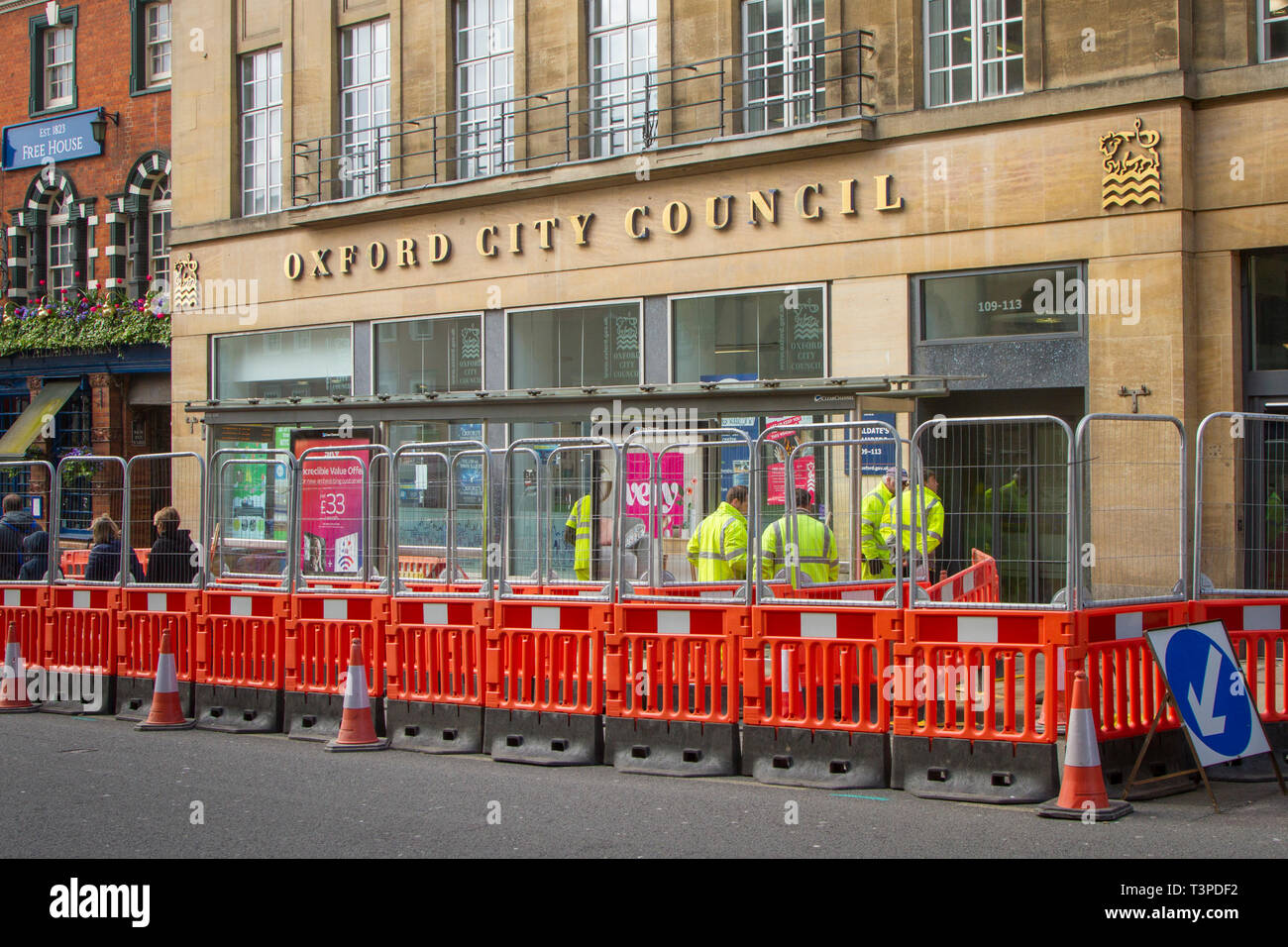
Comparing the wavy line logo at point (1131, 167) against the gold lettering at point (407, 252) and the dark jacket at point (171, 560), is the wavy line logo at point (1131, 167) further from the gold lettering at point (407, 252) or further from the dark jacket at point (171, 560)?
the gold lettering at point (407, 252)

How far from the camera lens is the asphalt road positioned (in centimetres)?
730

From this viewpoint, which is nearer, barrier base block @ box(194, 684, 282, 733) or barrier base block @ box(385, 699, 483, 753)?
barrier base block @ box(385, 699, 483, 753)

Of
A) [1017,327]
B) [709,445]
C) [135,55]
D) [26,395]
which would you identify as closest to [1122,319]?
[1017,327]

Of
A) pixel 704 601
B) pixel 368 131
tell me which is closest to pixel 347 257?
pixel 368 131

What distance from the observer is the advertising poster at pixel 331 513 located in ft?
40.2

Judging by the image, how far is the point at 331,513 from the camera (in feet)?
40.9

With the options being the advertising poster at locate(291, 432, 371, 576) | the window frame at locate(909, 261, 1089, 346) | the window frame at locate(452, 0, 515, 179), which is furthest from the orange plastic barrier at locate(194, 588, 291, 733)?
the window frame at locate(452, 0, 515, 179)

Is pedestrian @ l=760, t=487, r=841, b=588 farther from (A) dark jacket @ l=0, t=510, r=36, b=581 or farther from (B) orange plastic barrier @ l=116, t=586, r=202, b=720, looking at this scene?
(A) dark jacket @ l=0, t=510, r=36, b=581

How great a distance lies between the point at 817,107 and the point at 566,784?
39.2 ft

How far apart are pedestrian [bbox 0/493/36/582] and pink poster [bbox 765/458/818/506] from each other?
8.15m

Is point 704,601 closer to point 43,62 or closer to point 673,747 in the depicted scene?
point 673,747

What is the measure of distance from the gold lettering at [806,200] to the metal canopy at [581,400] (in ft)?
8.70

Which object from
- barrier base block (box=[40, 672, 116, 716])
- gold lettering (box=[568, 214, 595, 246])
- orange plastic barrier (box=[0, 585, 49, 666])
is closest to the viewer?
barrier base block (box=[40, 672, 116, 716])

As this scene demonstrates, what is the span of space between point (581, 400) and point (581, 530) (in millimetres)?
7638
